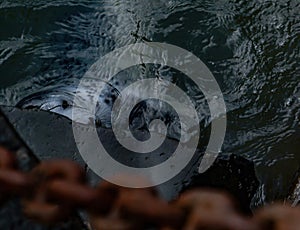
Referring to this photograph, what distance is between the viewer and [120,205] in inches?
34.7

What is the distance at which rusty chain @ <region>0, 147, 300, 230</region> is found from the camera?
0.80 m

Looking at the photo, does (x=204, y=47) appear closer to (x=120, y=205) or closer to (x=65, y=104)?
(x=65, y=104)

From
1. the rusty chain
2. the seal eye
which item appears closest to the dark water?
the seal eye

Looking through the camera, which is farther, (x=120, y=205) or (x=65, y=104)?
(x=65, y=104)

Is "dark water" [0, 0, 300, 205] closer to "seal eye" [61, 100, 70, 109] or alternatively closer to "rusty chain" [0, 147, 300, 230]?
"seal eye" [61, 100, 70, 109]

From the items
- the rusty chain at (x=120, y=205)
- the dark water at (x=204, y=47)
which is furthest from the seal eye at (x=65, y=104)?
the rusty chain at (x=120, y=205)

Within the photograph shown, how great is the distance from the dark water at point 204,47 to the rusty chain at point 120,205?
2.20 meters

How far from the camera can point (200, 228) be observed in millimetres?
814

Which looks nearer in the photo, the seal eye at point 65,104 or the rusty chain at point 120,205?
the rusty chain at point 120,205

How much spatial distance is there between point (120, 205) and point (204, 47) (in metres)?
2.91

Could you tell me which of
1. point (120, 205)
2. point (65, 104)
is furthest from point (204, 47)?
point (120, 205)

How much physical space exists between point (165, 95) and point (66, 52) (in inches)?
26.4

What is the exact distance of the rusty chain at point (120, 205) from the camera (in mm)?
805

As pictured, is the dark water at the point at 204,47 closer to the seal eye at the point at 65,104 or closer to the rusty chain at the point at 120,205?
the seal eye at the point at 65,104
